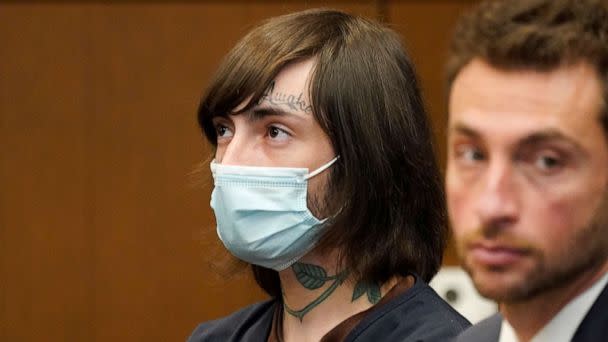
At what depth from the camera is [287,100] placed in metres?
2.49

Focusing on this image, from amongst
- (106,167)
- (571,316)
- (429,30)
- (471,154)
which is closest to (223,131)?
(471,154)

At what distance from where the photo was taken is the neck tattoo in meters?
2.51

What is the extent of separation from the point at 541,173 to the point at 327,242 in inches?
38.2

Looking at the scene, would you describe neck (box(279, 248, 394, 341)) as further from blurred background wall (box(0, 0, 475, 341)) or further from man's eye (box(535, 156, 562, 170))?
blurred background wall (box(0, 0, 475, 341))

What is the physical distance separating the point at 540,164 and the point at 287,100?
3.24 feet

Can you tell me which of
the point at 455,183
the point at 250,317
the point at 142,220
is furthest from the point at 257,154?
the point at 142,220

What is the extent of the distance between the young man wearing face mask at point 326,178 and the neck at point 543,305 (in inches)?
28.4

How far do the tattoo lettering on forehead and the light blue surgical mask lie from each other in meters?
0.13

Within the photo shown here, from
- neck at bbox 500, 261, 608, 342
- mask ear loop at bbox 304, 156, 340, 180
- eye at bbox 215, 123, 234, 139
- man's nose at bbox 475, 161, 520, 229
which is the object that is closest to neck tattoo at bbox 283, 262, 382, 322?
mask ear loop at bbox 304, 156, 340, 180

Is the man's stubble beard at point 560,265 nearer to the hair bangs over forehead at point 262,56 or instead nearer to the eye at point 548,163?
the eye at point 548,163

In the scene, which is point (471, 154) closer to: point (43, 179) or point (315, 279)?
point (315, 279)

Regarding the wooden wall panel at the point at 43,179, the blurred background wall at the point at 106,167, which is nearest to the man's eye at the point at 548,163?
the blurred background wall at the point at 106,167

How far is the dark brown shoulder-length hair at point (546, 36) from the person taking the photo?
1.58 metres

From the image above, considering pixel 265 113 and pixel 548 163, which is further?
pixel 265 113
